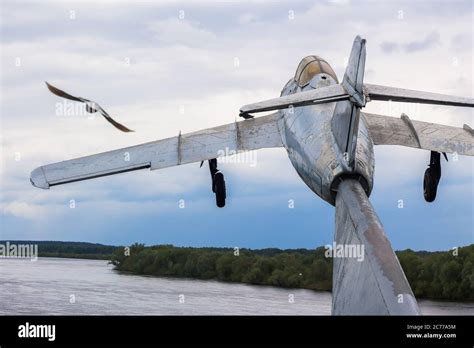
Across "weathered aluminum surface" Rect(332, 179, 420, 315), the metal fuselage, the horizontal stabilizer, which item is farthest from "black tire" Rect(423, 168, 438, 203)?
the horizontal stabilizer

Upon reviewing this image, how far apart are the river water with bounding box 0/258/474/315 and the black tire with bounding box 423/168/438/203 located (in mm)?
10332

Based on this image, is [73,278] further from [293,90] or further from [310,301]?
[293,90]

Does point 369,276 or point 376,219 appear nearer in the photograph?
point 369,276

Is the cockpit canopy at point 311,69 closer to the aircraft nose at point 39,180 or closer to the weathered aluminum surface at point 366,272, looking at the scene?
the aircraft nose at point 39,180

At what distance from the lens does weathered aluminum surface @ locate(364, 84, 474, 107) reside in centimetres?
2633

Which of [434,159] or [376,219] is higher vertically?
[434,159]

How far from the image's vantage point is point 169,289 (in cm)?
7444

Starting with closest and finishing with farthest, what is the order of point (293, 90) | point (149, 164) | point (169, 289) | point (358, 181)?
point (358, 181) → point (149, 164) → point (293, 90) → point (169, 289)

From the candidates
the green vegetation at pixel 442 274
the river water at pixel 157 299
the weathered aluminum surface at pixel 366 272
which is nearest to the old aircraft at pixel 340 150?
the weathered aluminum surface at pixel 366 272

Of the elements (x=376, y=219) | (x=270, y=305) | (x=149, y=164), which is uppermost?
(x=149, y=164)

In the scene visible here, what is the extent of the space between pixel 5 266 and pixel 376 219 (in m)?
106

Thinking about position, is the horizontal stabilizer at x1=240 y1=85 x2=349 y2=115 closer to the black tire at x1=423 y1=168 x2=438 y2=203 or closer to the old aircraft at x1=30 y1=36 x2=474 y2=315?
the old aircraft at x1=30 y1=36 x2=474 y2=315
